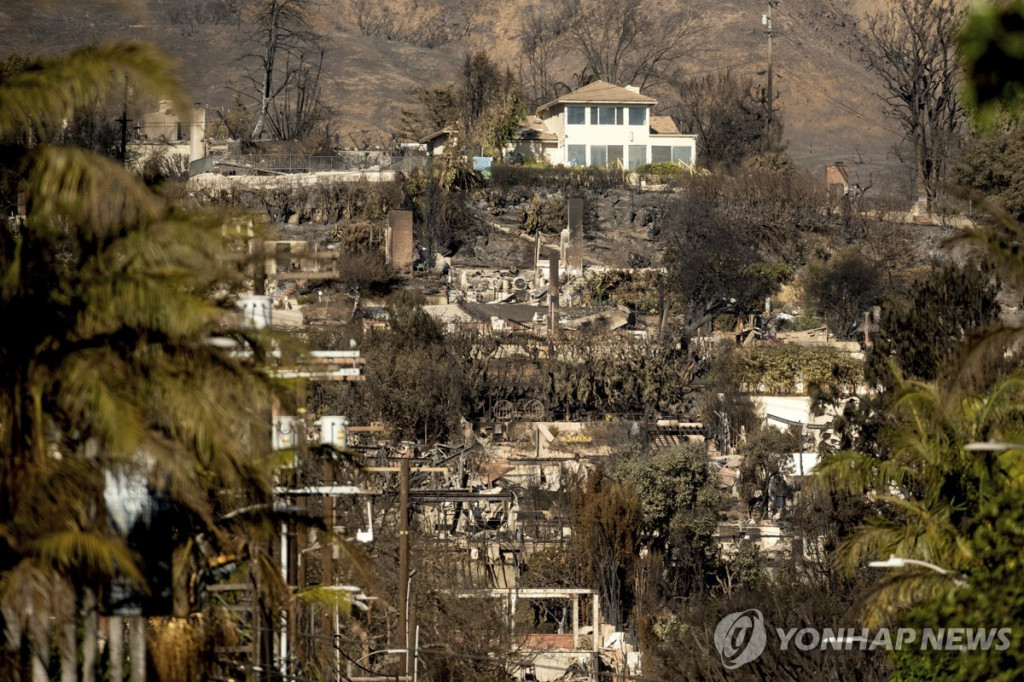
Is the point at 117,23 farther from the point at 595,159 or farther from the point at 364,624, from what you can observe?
the point at 364,624

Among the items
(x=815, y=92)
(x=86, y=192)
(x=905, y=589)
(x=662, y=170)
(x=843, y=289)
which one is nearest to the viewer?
(x=86, y=192)

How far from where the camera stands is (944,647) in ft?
42.7

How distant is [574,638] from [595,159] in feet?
136

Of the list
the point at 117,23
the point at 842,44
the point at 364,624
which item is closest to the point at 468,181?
the point at 364,624

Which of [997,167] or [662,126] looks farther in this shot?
[662,126]

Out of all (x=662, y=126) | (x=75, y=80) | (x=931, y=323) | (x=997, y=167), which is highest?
Result: (x=662, y=126)

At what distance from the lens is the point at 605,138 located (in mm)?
66375

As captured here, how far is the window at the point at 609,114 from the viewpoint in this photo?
2608 inches

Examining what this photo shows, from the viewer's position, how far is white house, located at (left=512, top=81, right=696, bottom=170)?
66.1 m

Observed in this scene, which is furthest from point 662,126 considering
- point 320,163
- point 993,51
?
point 993,51

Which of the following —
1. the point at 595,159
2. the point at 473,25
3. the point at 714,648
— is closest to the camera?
the point at 714,648

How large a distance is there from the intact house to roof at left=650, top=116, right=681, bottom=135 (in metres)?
1.50

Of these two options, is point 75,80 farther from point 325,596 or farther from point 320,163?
point 320,163

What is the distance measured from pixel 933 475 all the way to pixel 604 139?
5269 centimetres
